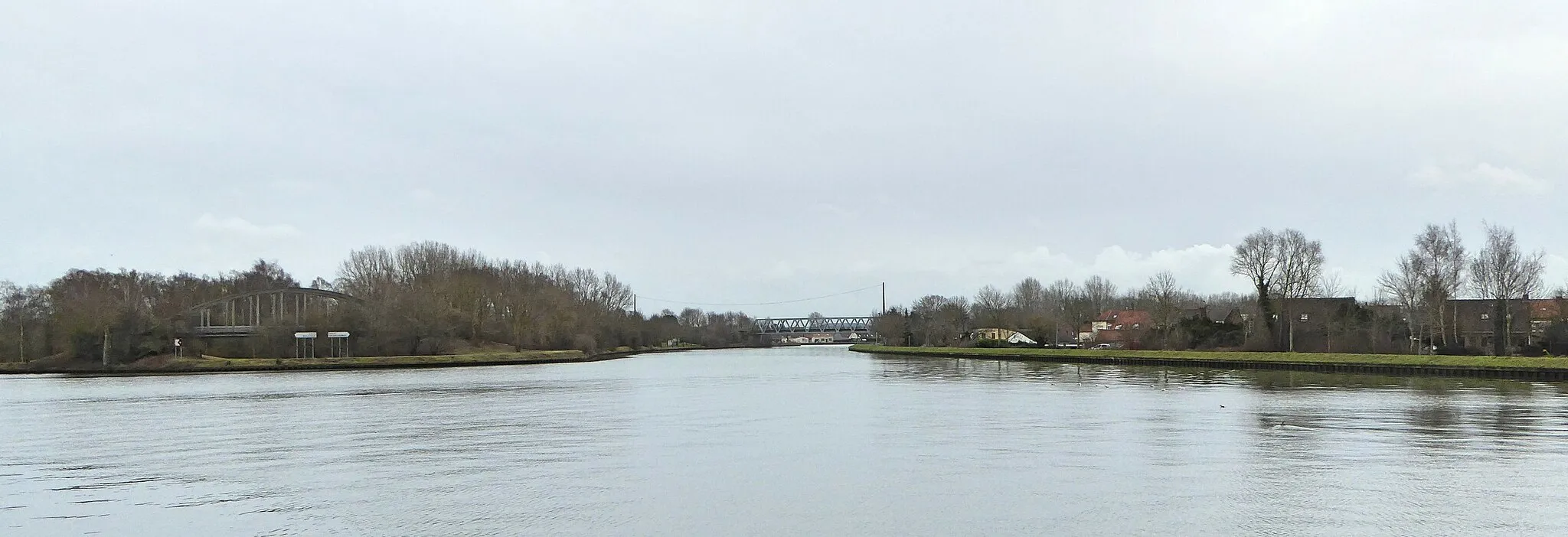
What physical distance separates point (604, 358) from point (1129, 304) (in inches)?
2517

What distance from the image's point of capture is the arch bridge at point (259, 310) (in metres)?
84.6

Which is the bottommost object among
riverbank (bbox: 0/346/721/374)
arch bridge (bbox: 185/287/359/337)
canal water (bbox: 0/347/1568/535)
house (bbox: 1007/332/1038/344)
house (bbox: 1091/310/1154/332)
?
riverbank (bbox: 0/346/721/374)

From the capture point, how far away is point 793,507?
12.3 metres

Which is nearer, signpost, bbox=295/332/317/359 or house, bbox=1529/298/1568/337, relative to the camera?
house, bbox=1529/298/1568/337

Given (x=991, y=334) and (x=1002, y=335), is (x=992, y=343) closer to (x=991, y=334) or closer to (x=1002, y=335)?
(x=1002, y=335)

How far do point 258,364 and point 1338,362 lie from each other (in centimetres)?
6763

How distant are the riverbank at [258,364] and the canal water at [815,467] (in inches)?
1758

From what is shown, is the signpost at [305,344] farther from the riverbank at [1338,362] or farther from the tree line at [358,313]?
the riverbank at [1338,362]

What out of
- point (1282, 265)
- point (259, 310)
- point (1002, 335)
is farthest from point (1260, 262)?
point (259, 310)

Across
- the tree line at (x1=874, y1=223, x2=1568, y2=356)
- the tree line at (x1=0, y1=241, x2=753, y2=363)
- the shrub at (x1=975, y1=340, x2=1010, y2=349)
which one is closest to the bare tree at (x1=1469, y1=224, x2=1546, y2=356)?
the tree line at (x1=874, y1=223, x2=1568, y2=356)

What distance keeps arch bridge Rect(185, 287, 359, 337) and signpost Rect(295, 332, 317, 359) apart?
61.0 inches

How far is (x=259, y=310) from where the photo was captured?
98188 millimetres

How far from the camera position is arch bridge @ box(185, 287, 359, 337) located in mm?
84562

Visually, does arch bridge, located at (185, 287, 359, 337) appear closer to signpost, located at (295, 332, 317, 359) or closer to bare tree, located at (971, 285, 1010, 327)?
signpost, located at (295, 332, 317, 359)
